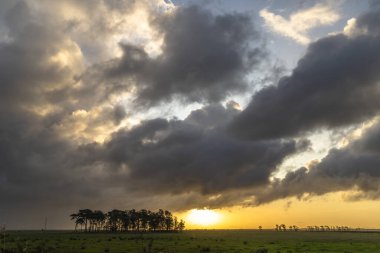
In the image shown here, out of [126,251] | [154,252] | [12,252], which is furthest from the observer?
[126,251]

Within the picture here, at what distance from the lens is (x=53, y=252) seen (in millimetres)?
72625

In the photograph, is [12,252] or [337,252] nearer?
[12,252]

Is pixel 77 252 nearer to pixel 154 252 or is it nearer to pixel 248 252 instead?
pixel 154 252

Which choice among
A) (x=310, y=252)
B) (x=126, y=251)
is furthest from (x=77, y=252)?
(x=310, y=252)

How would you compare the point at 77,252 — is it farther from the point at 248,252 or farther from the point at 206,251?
the point at 248,252

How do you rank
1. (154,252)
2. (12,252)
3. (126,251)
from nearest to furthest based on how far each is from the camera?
(12,252)
(154,252)
(126,251)

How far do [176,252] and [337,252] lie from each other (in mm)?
33676

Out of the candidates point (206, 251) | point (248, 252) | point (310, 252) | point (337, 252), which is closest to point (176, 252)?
point (206, 251)

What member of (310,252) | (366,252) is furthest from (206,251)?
(366,252)

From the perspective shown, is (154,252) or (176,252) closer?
(154,252)

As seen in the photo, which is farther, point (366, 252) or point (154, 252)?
point (366, 252)

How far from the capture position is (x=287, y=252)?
256ft

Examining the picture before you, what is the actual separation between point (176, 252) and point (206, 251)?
6.16 meters

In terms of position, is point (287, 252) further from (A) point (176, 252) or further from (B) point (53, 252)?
(B) point (53, 252)
